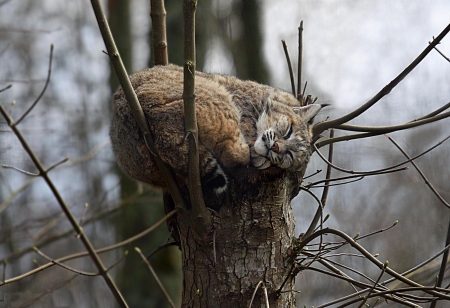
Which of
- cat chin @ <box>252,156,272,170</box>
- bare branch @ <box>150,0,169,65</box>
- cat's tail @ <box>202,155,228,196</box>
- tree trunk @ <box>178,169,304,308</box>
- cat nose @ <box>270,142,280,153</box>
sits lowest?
tree trunk @ <box>178,169,304,308</box>

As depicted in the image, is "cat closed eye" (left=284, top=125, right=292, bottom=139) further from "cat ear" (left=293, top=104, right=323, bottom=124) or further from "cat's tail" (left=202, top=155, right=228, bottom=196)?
"cat's tail" (left=202, top=155, right=228, bottom=196)

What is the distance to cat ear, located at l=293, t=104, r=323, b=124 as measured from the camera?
385cm

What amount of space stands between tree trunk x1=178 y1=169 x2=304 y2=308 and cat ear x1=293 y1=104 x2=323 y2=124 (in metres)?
1.07

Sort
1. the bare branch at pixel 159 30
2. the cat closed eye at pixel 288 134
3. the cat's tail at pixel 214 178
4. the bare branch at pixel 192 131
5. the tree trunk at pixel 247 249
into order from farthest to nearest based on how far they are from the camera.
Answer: the bare branch at pixel 159 30
the cat closed eye at pixel 288 134
the cat's tail at pixel 214 178
the tree trunk at pixel 247 249
the bare branch at pixel 192 131

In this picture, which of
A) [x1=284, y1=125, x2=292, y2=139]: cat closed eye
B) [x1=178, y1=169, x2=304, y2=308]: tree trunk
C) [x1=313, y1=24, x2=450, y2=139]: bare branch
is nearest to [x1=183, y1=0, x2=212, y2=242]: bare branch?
[x1=178, y1=169, x2=304, y2=308]: tree trunk

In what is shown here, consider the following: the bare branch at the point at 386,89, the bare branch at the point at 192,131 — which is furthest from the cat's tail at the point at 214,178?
the bare branch at the point at 386,89

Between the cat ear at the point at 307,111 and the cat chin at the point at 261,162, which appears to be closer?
the cat chin at the point at 261,162

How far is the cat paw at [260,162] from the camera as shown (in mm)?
2977

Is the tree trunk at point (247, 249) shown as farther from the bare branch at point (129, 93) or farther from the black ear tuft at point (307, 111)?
the black ear tuft at point (307, 111)

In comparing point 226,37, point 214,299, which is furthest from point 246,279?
point 226,37

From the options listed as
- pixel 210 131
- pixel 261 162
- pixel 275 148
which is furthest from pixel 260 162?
pixel 210 131

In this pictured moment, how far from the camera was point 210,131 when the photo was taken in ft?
10.3

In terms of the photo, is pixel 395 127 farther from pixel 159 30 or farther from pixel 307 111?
pixel 159 30

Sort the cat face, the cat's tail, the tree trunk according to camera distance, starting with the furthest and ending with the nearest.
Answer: the cat face, the cat's tail, the tree trunk
